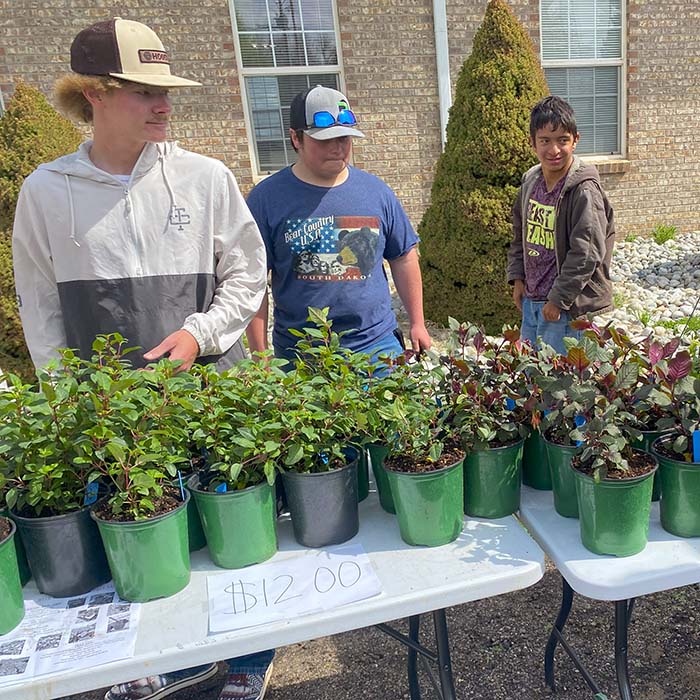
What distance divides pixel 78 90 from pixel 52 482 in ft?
3.43

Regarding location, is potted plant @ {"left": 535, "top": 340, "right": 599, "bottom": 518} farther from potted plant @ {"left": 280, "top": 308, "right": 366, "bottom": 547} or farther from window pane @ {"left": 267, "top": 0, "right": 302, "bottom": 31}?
window pane @ {"left": 267, "top": 0, "right": 302, "bottom": 31}

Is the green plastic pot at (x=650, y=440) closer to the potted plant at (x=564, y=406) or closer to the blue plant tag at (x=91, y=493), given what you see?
the potted plant at (x=564, y=406)

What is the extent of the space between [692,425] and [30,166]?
4.30 metres

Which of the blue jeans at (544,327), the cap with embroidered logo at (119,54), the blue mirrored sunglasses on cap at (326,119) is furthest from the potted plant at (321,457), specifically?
the blue jeans at (544,327)

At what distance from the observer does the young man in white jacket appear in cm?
166

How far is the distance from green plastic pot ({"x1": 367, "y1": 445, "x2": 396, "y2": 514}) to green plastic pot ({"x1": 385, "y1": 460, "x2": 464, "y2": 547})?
0.31 feet

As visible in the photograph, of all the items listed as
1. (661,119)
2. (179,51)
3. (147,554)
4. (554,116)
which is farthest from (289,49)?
(147,554)

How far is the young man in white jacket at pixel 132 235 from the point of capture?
5.44 ft

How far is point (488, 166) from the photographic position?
479 centimetres

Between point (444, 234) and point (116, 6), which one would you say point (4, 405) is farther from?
point (116, 6)

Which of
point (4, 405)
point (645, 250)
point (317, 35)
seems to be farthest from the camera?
point (645, 250)

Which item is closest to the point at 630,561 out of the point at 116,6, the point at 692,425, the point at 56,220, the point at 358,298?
the point at 692,425

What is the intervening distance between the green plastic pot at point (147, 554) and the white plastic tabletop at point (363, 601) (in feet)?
0.12

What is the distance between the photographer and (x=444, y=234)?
4.96 m
